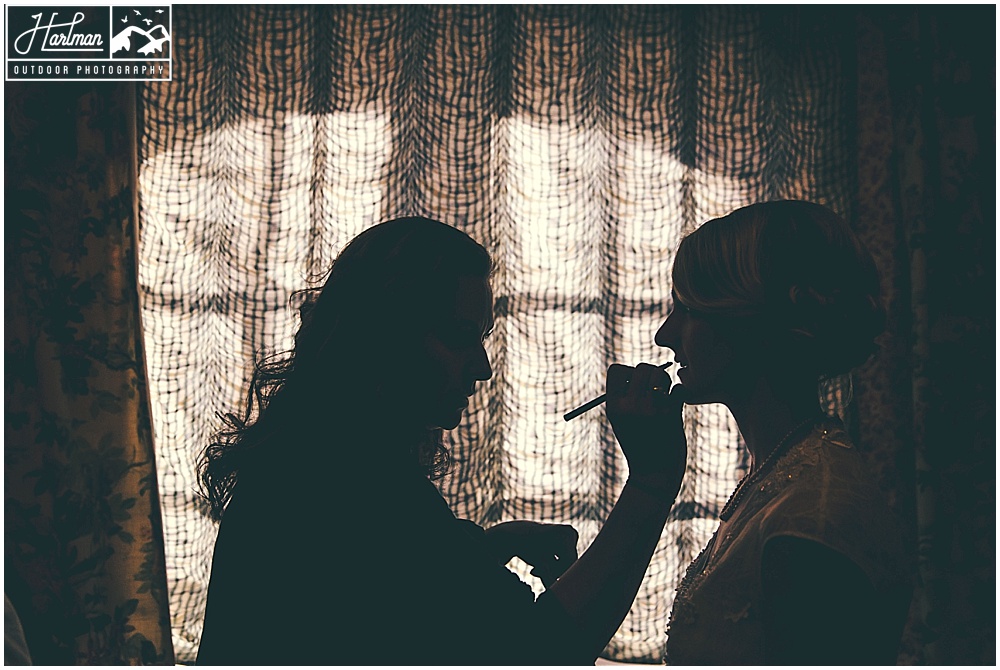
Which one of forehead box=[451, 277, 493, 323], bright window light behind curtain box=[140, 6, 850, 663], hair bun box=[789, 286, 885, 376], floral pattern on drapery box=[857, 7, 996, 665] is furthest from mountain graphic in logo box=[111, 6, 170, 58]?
floral pattern on drapery box=[857, 7, 996, 665]

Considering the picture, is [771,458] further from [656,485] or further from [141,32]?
[141,32]

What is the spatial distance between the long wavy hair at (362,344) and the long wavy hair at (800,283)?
311 millimetres

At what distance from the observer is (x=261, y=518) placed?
2.84 feet

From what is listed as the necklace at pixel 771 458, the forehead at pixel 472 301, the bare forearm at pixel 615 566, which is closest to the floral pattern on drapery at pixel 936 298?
the necklace at pixel 771 458

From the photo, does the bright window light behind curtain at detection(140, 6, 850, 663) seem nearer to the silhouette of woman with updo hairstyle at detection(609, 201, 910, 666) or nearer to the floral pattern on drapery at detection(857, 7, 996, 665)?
the floral pattern on drapery at detection(857, 7, 996, 665)

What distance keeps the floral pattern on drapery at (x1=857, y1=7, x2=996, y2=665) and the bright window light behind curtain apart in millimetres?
198

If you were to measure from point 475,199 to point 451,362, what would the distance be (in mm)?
851

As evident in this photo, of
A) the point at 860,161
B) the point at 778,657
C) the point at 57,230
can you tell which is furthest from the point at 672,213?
the point at 57,230

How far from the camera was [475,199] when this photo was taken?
1766 millimetres

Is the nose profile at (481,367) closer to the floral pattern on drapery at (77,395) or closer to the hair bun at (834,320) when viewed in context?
the hair bun at (834,320)

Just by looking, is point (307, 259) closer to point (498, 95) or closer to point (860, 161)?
point (498, 95)

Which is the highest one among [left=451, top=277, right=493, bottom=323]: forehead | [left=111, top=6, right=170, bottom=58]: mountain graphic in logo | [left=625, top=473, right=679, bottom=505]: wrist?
[left=111, top=6, right=170, bottom=58]: mountain graphic in logo

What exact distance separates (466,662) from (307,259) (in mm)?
1077

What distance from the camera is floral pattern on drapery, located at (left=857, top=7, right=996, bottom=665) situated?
1.75 metres
